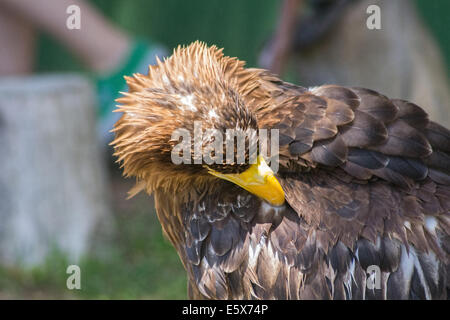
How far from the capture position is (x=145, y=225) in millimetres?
5961

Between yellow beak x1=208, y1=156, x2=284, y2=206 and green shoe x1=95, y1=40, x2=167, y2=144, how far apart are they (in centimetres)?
365

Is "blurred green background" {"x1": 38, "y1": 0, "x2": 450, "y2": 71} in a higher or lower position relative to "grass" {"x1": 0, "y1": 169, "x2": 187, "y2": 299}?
higher

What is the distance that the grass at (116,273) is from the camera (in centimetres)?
474

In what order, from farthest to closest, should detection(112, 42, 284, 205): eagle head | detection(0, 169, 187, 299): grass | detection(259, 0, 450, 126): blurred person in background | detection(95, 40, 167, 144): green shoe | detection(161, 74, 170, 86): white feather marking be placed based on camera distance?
detection(95, 40, 167, 144): green shoe → detection(259, 0, 450, 126): blurred person in background → detection(0, 169, 187, 299): grass → detection(161, 74, 170, 86): white feather marking → detection(112, 42, 284, 205): eagle head

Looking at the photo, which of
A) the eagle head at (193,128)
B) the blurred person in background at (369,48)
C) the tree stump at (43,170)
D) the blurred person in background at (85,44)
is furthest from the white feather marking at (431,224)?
the blurred person in background at (85,44)

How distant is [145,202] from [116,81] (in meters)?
1.29

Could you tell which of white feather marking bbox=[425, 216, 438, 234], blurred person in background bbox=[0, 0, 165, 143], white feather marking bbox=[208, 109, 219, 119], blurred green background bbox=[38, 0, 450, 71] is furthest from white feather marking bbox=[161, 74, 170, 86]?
blurred green background bbox=[38, 0, 450, 71]

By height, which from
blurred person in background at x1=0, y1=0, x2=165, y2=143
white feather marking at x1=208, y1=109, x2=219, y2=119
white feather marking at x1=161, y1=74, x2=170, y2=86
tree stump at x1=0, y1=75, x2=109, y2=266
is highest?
blurred person in background at x1=0, y1=0, x2=165, y2=143

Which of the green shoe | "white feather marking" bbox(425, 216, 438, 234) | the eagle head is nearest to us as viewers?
the eagle head

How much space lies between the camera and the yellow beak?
2314 mm

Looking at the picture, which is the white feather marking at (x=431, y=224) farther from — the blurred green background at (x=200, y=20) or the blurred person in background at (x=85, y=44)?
the blurred green background at (x=200, y=20)

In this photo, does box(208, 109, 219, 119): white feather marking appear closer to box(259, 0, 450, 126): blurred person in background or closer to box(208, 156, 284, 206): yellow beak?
box(208, 156, 284, 206): yellow beak

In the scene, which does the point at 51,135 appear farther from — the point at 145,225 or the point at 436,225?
the point at 436,225
